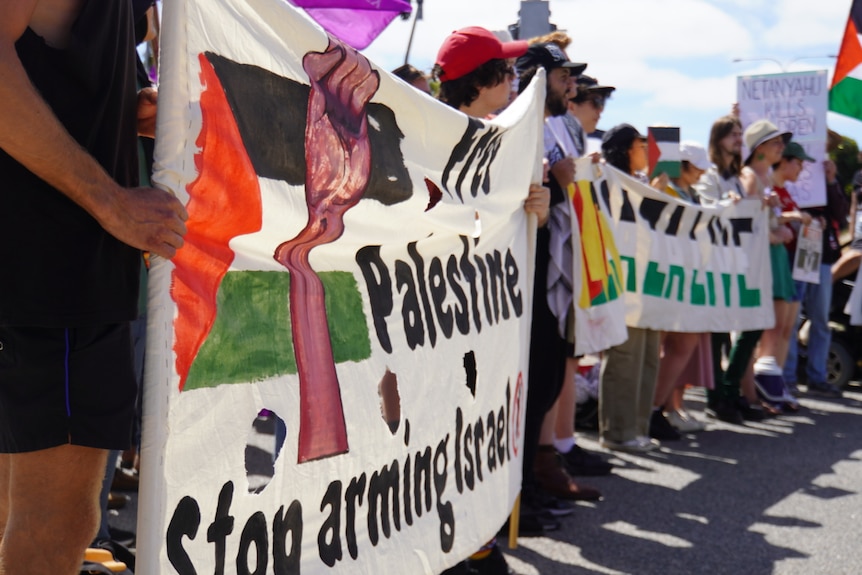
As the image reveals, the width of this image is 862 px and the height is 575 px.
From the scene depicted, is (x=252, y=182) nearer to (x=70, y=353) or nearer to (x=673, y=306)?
(x=70, y=353)

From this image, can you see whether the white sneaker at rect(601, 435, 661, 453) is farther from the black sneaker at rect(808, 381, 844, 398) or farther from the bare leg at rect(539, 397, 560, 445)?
the black sneaker at rect(808, 381, 844, 398)

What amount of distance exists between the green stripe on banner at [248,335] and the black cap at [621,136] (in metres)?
4.41

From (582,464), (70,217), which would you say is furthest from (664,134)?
(70,217)

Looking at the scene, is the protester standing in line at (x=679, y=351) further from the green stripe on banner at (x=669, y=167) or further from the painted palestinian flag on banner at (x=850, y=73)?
the painted palestinian flag on banner at (x=850, y=73)

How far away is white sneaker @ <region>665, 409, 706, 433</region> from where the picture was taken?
23.7 ft

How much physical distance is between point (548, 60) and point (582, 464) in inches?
87.8

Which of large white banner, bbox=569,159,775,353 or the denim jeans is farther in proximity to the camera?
the denim jeans

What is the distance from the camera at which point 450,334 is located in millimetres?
3117

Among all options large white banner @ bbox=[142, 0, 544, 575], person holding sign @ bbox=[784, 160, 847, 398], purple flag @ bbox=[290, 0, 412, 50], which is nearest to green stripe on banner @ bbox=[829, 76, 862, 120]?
person holding sign @ bbox=[784, 160, 847, 398]

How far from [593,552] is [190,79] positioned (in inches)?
117

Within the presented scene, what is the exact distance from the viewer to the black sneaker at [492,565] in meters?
3.63

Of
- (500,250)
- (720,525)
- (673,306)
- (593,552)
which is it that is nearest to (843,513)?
(720,525)

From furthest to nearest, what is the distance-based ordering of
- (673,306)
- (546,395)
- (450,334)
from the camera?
(673,306) < (546,395) < (450,334)

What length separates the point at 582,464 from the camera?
5.71m
